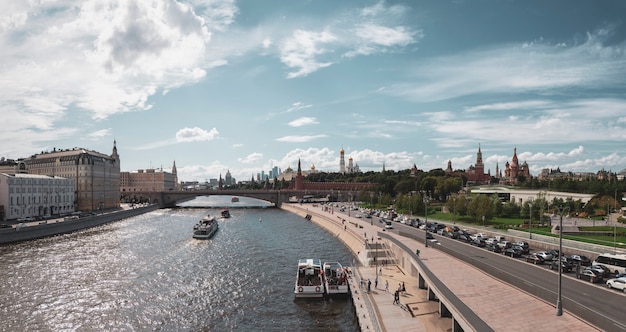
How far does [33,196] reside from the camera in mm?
78750

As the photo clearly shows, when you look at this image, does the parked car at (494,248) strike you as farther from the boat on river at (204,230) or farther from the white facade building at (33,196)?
the white facade building at (33,196)

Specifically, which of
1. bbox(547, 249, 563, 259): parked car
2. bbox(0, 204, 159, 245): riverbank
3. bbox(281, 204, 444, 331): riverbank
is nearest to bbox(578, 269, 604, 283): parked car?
bbox(547, 249, 563, 259): parked car

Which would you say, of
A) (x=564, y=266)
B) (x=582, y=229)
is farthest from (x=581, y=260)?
(x=582, y=229)

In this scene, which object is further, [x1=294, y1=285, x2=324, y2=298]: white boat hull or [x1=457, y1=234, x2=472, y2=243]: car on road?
[x1=457, y1=234, x2=472, y2=243]: car on road

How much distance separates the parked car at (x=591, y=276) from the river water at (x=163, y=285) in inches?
611

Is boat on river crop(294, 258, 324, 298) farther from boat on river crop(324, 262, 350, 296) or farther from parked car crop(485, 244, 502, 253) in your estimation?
parked car crop(485, 244, 502, 253)

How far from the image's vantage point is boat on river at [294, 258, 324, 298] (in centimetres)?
3391

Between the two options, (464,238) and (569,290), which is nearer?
(569,290)

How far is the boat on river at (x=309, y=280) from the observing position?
33.9 m

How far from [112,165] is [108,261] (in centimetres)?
8415

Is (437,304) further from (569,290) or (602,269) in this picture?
(602,269)

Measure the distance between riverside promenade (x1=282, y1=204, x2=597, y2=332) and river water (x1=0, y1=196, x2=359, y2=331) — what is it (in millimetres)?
2577

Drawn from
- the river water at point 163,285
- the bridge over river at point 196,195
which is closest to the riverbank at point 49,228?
the river water at point 163,285

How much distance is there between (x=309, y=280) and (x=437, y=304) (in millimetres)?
11075
